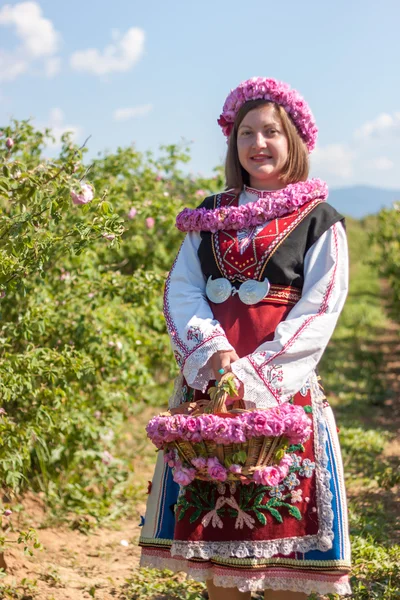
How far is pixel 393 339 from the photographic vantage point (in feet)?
34.1

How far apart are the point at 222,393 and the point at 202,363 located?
0.16 m

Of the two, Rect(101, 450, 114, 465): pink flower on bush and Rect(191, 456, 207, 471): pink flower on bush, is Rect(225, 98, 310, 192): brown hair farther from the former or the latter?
Rect(101, 450, 114, 465): pink flower on bush

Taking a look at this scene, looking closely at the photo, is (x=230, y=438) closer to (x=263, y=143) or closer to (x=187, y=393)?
(x=187, y=393)

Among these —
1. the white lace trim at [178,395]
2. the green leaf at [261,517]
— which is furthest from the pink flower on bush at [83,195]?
the green leaf at [261,517]

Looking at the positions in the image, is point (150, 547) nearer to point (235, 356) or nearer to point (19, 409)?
point (235, 356)

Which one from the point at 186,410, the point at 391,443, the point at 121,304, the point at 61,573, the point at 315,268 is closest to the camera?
the point at 186,410

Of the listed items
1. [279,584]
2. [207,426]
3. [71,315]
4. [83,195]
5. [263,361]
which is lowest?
[279,584]

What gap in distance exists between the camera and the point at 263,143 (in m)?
2.33

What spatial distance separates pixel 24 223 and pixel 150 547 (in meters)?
1.07

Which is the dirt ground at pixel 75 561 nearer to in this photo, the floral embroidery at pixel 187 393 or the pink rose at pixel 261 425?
the floral embroidery at pixel 187 393

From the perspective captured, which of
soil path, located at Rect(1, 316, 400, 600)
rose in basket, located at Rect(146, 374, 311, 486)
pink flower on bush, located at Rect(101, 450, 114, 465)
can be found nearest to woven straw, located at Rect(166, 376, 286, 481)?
rose in basket, located at Rect(146, 374, 311, 486)

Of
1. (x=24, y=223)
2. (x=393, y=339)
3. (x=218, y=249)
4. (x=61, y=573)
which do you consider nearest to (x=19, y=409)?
(x=61, y=573)

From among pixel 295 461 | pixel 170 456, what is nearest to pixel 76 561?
pixel 170 456

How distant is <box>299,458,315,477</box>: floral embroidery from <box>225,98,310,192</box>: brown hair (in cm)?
85
